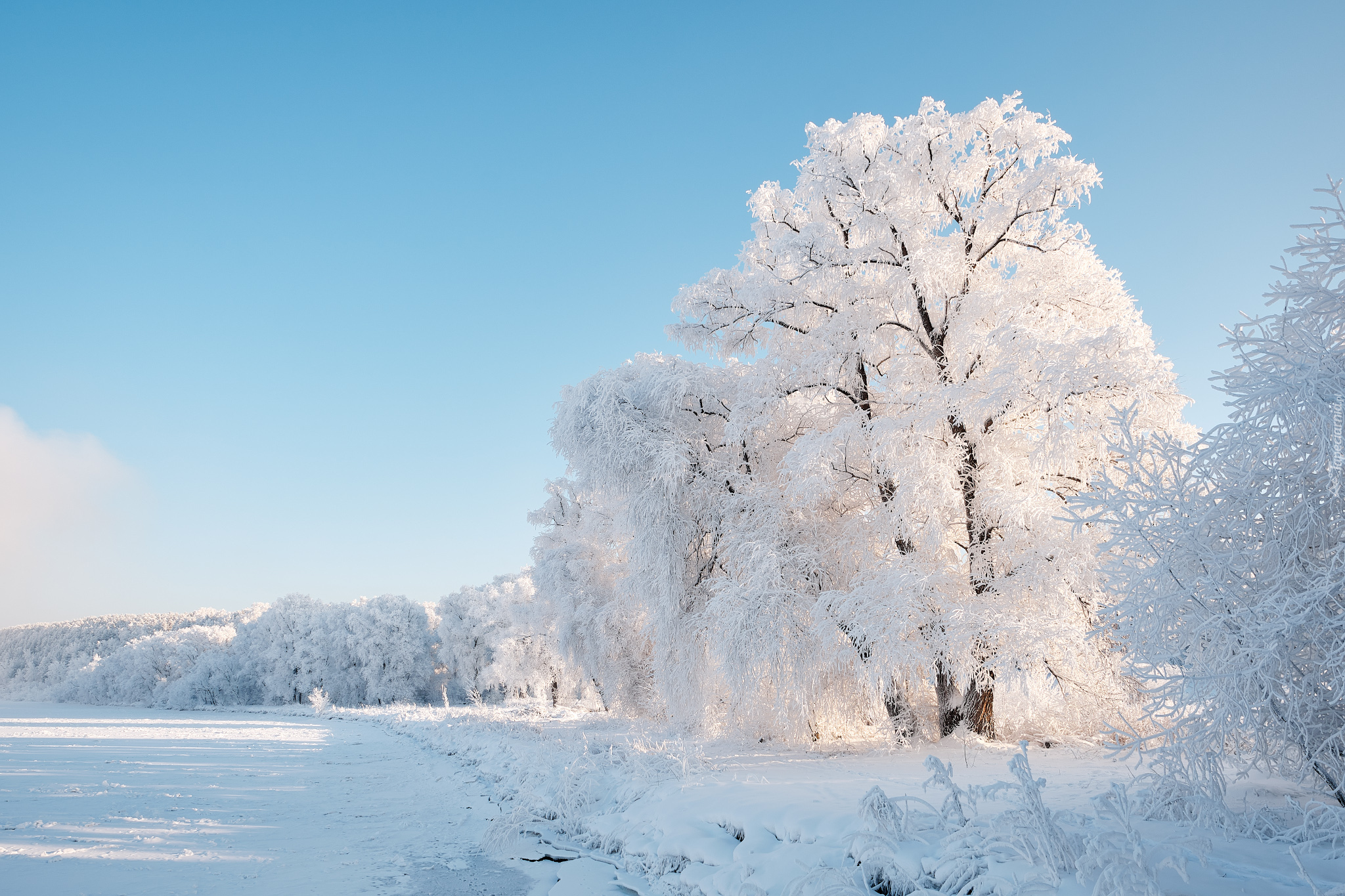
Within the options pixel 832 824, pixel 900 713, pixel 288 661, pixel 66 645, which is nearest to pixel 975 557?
pixel 900 713

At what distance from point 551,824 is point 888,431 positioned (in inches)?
268

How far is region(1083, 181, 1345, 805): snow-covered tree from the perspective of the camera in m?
3.77

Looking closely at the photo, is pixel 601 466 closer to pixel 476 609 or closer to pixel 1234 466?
pixel 1234 466

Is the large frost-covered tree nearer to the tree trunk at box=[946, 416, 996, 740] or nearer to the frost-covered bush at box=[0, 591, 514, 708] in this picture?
the tree trunk at box=[946, 416, 996, 740]

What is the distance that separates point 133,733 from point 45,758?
10.9 meters

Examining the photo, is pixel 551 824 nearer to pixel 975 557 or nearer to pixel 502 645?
pixel 975 557

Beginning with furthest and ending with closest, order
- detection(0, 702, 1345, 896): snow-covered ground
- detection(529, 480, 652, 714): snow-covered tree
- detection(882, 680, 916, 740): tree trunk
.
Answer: detection(529, 480, 652, 714): snow-covered tree < detection(882, 680, 916, 740): tree trunk < detection(0, 702, 1345, 896): snow-covered ground

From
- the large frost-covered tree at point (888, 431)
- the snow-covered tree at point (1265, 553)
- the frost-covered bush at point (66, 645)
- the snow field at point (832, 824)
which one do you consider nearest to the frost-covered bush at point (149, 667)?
the frost-covered bush at point (66, 645)

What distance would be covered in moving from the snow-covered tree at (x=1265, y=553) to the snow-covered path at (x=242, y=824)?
19.0ft

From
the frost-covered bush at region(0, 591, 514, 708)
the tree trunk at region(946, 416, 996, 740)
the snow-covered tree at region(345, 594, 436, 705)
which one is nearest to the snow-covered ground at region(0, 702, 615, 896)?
the tree trunk at region(946, 416, 996, 740)

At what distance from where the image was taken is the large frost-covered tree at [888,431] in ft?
26.9

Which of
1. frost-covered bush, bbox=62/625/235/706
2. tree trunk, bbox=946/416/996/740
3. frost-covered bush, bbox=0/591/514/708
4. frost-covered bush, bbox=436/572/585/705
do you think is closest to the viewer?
tree trunk, bbox=946/416/996/740

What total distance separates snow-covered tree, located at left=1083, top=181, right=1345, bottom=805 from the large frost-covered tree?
130 inches

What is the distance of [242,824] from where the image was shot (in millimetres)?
8156
